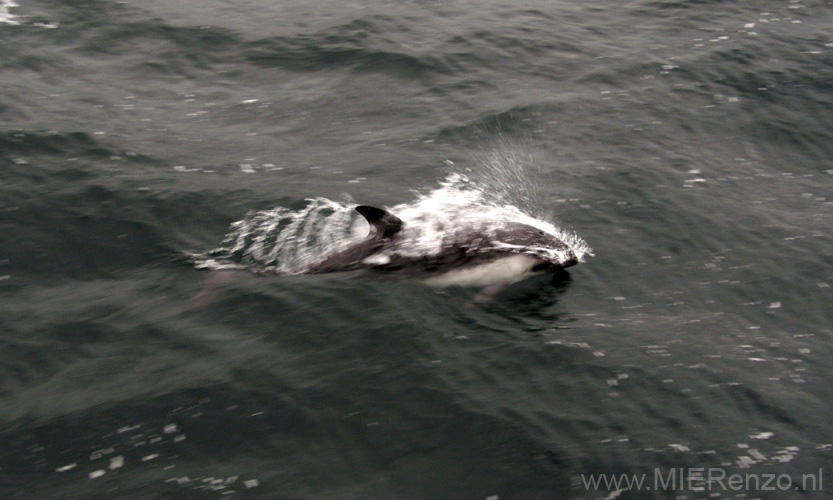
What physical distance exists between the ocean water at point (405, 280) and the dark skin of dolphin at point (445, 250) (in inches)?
10.9

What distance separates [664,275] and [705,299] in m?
0.68

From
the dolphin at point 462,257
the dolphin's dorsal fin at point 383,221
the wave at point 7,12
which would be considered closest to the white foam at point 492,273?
the dolphin at point 462,257

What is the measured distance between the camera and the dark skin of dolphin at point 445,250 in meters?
10.5

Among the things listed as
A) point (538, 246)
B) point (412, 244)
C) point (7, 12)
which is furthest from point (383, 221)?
point (7, 12)

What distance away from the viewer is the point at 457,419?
8047 mm

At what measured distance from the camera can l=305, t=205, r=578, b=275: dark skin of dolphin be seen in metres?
10.5

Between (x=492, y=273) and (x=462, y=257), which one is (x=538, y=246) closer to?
(x=492, y=273)

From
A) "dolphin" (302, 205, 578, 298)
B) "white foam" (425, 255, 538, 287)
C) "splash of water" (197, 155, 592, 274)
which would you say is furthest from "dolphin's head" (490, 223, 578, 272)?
"splash of water" (197, 155, 592, 274)

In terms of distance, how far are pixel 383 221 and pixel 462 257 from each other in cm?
109

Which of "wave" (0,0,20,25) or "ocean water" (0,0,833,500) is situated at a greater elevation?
"wave" (0,0,20,25)

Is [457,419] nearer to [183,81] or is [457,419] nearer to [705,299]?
[705,299]

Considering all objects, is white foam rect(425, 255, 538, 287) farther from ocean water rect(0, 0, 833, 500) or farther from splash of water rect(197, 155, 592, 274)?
splash of water rect(197, 155, 592, 274)

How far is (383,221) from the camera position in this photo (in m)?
10.5

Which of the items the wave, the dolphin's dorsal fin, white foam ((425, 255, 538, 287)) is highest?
the wave
